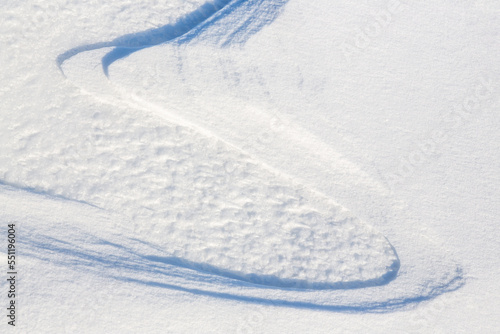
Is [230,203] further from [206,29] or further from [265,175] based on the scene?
[206,29]

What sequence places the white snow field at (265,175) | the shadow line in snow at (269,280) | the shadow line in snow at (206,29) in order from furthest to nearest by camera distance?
the shadow line in snow at (206,29) < the shadow line in snow at (269,280) < the white snow field at (265,175)

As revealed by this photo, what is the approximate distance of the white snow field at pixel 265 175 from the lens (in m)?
2.80

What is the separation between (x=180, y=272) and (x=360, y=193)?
1.51 m

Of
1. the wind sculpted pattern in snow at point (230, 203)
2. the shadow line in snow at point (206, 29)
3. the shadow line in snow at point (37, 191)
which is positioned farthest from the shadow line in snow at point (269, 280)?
the shadow line in snow at point (206, 29)

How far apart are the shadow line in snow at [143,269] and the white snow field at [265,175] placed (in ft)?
0.04

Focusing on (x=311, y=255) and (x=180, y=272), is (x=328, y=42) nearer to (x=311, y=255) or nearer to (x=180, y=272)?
(x=311, y=255)

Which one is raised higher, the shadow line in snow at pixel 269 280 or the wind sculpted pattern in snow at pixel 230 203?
the wind sculpted pattern in snow at pixel 230 203

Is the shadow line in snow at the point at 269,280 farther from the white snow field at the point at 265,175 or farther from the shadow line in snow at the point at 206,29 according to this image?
the shadow line in snow at the point at 206,29

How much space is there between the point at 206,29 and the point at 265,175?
1.35m

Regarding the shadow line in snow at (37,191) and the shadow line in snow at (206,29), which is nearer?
the shadow line in snow at (37,191)

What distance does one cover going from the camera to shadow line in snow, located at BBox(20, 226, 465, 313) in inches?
111

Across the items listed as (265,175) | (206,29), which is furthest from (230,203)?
(206,29)

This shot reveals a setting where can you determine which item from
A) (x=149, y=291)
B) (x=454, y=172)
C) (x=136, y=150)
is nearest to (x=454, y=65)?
(x=454, y=172)

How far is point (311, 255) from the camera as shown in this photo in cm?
296
